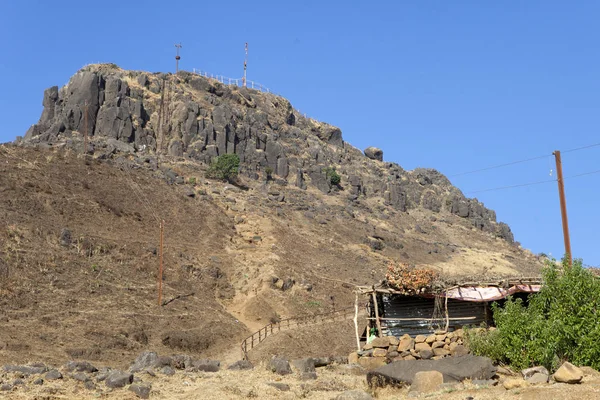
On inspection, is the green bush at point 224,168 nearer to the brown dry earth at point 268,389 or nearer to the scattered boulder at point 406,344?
the brown dry earth at point 268,389

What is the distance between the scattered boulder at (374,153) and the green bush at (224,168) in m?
49.3

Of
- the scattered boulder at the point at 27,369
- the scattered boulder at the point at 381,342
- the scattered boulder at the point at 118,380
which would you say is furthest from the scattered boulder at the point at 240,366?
the scattered boulder at the point at 27,369

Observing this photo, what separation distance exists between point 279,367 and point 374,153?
10586 cm

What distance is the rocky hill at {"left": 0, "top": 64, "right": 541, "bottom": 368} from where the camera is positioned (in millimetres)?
41875

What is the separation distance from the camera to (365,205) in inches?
3720

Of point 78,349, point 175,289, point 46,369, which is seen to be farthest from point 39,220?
point 46,369

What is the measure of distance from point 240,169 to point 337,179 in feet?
53.7

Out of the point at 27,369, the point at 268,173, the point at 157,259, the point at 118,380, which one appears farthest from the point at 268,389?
the point at 268,173

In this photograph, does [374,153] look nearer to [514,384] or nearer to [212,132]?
[212,132]

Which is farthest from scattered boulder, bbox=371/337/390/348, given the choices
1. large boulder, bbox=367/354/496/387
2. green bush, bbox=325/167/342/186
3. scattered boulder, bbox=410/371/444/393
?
green bush, bbox=325/167/342/186

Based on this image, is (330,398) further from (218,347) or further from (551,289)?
(218,347)

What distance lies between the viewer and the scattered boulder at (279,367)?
2470 centimetres

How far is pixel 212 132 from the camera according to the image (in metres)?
92.5

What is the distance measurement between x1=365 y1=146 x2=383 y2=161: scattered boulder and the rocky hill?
6627 millimetres
